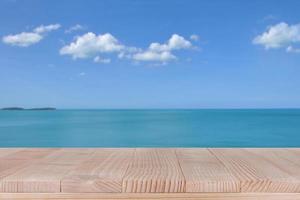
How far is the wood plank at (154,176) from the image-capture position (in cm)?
55

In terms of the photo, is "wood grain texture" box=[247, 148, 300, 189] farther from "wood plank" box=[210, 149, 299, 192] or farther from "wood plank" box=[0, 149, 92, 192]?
"wood plank" box=[0, 149, 92, 192]

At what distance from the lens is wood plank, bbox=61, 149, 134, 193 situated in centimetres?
55

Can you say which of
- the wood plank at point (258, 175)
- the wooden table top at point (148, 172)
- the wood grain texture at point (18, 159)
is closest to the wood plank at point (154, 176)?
the wooden table top at point (148, 172)

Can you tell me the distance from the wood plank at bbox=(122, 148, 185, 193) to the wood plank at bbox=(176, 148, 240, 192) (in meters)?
0.02

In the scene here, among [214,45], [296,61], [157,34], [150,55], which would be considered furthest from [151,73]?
[296,61]

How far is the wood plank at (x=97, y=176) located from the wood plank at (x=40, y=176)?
2 centimetres

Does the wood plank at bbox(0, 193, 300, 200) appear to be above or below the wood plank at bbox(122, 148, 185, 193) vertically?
below

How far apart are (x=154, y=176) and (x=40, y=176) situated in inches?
7.6

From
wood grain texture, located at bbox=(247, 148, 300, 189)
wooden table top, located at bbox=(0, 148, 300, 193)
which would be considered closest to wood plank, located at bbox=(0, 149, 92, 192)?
wooden table top, located at bbox=(0, 148, 300, 193)

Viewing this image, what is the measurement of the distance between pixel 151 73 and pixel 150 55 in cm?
159

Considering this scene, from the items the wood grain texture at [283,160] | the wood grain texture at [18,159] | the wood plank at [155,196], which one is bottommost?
the wood plank at [155,196]

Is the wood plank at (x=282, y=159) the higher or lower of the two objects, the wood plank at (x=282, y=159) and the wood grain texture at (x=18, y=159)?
the higher

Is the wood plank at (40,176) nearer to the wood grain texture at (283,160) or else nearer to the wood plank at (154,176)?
the wood plank at (154,176)

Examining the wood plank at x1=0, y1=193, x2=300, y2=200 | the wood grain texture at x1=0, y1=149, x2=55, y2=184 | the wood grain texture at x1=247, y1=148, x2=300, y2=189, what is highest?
the wood grain texture at x1=247, y1=148, x2=300, y2=189
